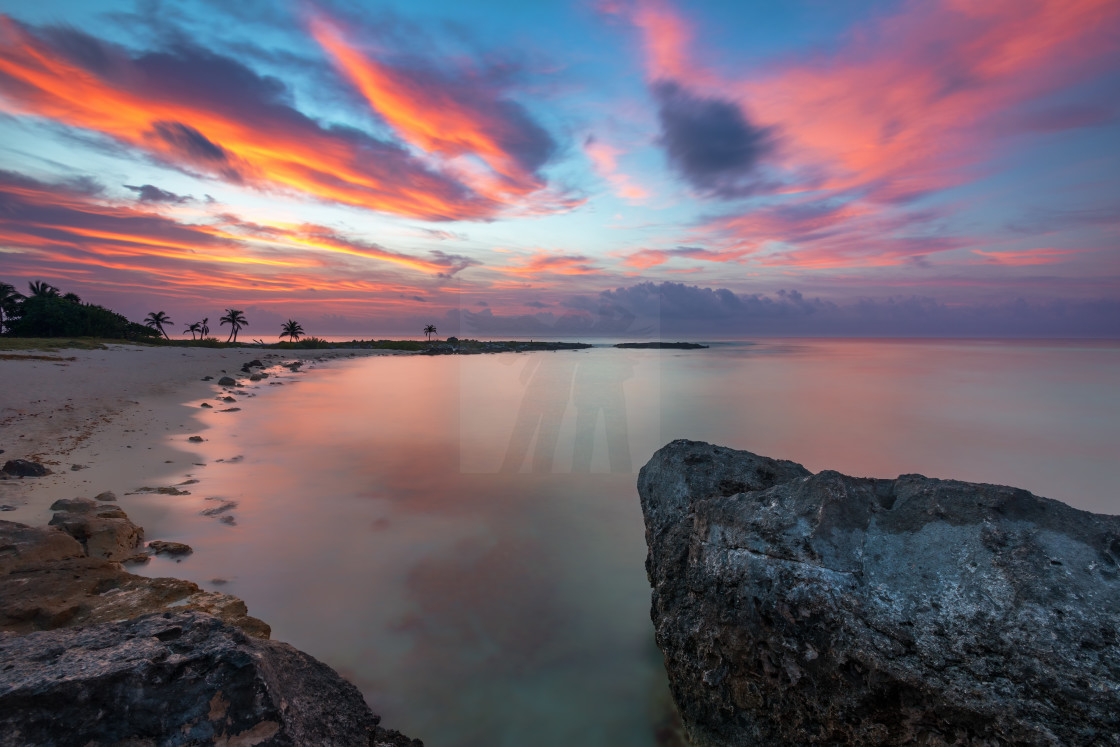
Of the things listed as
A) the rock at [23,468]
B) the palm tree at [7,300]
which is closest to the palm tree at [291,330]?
the palm tree at [7,300]

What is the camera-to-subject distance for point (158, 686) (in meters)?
2.45

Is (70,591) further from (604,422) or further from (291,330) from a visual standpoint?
(291,330)

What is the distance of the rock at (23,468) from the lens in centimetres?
806

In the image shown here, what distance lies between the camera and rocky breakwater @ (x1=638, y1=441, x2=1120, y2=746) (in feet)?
7.71

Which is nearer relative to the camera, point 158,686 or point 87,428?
point 158,686

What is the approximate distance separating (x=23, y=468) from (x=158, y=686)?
9.28 m

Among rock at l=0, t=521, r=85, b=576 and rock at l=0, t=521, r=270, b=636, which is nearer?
rock at l=0, t=521, r=270, b=636

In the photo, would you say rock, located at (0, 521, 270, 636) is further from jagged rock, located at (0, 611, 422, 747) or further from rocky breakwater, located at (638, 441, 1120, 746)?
rocky breakwater, located at (638, 441, 1120, 746)

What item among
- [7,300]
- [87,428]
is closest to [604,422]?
[87,428]

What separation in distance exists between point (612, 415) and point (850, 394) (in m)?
16.1

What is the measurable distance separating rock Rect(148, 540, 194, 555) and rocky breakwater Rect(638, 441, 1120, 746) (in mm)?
6672

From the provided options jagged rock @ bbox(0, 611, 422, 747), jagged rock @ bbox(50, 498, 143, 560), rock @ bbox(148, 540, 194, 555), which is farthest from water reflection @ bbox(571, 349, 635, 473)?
jagged rock @ bbox(0, 611, 422, 747)

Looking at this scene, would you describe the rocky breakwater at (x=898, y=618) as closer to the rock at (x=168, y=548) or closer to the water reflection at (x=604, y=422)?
the rock at (x=168, y=548)

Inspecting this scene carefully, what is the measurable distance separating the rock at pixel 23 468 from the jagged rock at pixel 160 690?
26.8 ft
